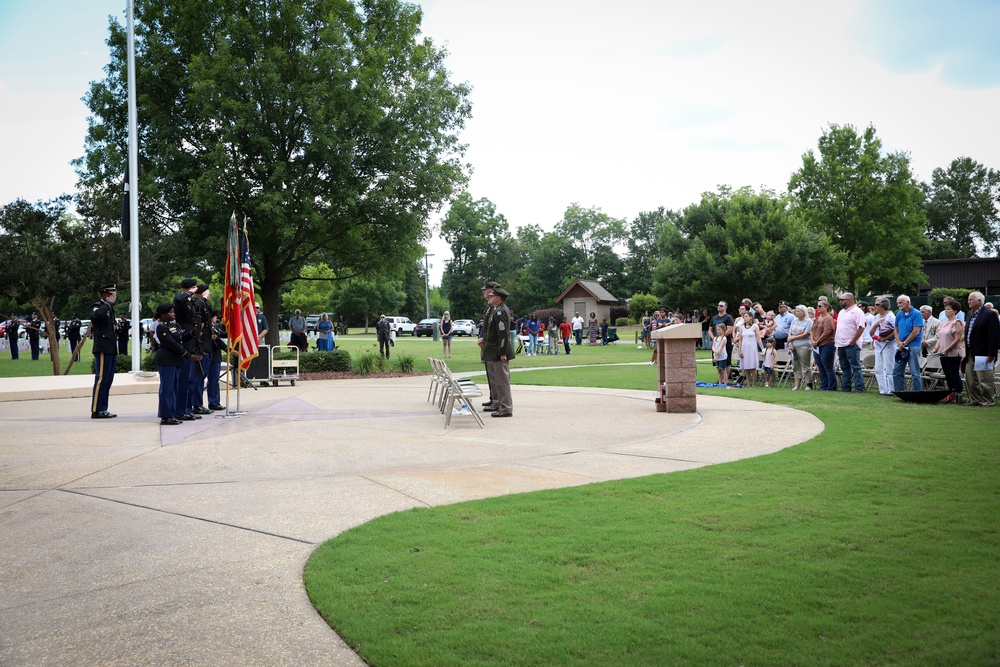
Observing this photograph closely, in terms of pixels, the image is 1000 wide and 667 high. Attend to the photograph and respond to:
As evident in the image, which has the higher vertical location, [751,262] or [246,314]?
[751,262]

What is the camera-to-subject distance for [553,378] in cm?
2080

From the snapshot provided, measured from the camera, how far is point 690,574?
443cm

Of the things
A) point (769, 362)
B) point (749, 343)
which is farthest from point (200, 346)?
point (769, 362)

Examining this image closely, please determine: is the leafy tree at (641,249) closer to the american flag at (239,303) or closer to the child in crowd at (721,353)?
the child in crowd at (721,353)

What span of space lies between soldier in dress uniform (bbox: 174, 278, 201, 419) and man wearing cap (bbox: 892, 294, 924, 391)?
1259 cm

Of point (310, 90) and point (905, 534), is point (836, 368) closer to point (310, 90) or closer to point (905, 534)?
point (905, 534)

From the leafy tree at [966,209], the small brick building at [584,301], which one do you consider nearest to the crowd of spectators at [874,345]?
the small brick building at [584,301]

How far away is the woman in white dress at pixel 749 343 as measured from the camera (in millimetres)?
17281

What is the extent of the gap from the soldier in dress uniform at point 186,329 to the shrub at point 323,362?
10.8 m

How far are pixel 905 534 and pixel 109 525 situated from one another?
570 centimetres

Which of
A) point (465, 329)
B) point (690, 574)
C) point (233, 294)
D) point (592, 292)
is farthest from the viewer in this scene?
point (465, 329)

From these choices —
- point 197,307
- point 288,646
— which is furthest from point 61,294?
point 288,646

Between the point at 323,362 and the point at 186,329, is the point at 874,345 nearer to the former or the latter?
the point at 186,329

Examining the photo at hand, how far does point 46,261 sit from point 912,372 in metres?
23.0
